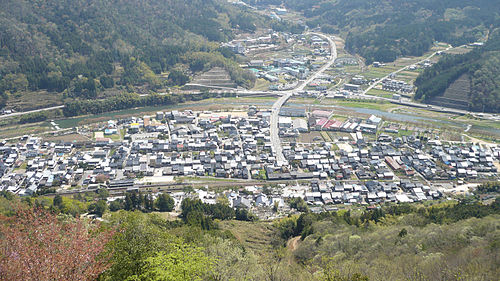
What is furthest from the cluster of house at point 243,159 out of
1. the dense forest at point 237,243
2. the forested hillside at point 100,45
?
the forested hillside at point 100,45

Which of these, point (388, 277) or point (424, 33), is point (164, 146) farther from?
point (424, 33)

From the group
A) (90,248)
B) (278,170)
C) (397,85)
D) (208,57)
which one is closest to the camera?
(90,248)

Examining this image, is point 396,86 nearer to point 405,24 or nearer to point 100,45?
point 405,24

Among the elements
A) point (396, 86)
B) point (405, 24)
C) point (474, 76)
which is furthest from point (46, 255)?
point (405, 24)

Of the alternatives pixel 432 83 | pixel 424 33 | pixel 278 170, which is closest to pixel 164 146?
pixel 278 170

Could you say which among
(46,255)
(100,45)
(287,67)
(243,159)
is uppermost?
(46,255)

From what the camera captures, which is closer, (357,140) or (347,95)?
(357,140)

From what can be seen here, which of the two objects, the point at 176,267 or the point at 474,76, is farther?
the point at 474,76
